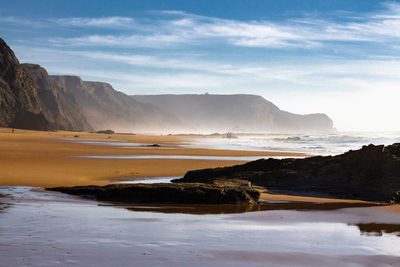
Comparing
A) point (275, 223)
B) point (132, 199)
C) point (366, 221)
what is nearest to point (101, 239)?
point (275, 223)

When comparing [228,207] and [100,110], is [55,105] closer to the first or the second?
[100,110]

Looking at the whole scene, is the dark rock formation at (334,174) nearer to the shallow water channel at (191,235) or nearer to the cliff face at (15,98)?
the shallow water channel at (191,235)

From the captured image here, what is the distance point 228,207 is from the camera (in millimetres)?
9219

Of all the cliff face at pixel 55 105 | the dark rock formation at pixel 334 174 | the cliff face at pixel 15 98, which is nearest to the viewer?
the dark rock formation at pixel 334 174

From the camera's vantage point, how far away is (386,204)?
10164 millimetres

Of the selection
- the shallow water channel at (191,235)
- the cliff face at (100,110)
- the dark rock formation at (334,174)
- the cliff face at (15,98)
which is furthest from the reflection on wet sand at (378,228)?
the cliff face at (100,110)

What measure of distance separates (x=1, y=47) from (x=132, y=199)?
7374cm

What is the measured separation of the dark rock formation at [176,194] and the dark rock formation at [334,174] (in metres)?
2.59

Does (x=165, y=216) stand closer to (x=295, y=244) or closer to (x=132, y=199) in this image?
(x=132, y=199)

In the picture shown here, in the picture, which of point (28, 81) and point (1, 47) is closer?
point (1, 47)

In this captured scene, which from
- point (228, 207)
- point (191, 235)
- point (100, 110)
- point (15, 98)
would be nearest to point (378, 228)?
point (228, 207)

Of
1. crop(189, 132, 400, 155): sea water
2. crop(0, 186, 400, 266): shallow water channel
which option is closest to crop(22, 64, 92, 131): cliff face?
crop(189, 132, 400, 155): sea water

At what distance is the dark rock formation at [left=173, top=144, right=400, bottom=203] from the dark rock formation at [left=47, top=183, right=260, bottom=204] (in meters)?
2.59

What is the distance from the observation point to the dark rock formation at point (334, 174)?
36.6 feet
